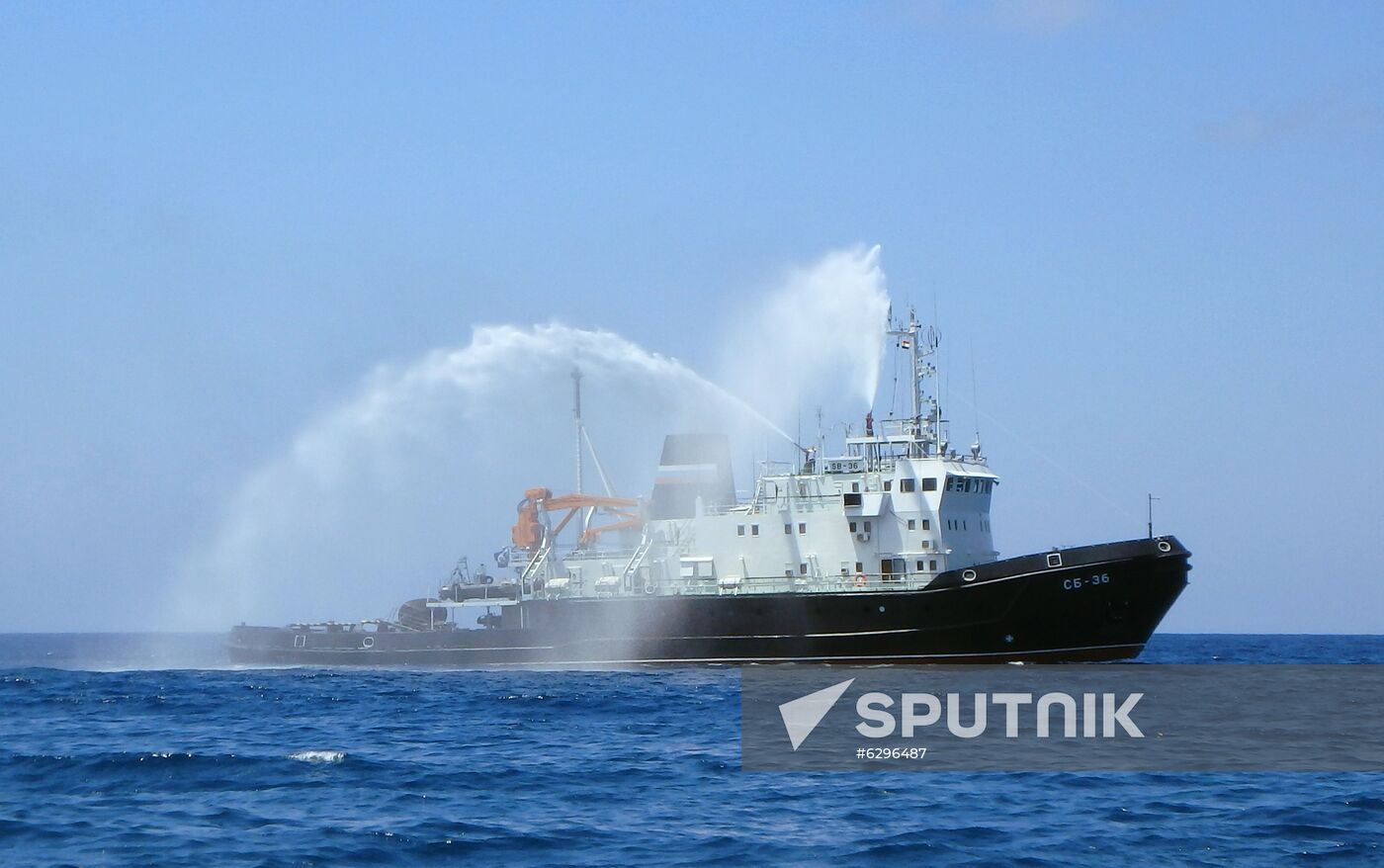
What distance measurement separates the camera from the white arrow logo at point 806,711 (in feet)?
89.4

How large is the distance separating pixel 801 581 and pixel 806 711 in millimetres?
11383

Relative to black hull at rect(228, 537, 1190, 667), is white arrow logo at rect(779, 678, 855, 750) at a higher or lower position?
lower

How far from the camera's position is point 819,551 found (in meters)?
41.9

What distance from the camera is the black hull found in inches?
1496

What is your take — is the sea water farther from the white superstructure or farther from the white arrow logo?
the white superstructure

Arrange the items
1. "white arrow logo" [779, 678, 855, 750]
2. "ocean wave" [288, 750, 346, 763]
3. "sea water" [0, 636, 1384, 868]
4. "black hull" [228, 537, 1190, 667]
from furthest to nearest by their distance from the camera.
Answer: "black hull" [228, 537, 1190, 667], "white arrow logo" [779, 678, 855, 750], "ocean wave" [288, 750, 346, 763], "sea water" [0, 636, 1384, 868]

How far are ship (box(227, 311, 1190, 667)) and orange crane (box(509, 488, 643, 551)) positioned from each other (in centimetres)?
7

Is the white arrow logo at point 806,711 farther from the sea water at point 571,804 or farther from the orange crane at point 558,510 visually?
the orange crane at point 558,510

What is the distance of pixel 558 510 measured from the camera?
166 feet

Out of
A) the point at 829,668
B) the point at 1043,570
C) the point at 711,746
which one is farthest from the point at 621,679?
the point at 711,746

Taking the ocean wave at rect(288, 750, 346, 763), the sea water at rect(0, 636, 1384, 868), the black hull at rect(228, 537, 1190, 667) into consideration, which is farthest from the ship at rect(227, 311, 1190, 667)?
the ocean wave at rect(288, 750, 346, 763)

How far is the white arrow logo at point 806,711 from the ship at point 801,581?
558 cm

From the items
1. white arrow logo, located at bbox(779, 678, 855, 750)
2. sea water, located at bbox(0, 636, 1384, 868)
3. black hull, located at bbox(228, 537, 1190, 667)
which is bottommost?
sea water, located at bbox(0, 636, 1384, 868)

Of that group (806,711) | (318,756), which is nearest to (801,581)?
(806,711)
